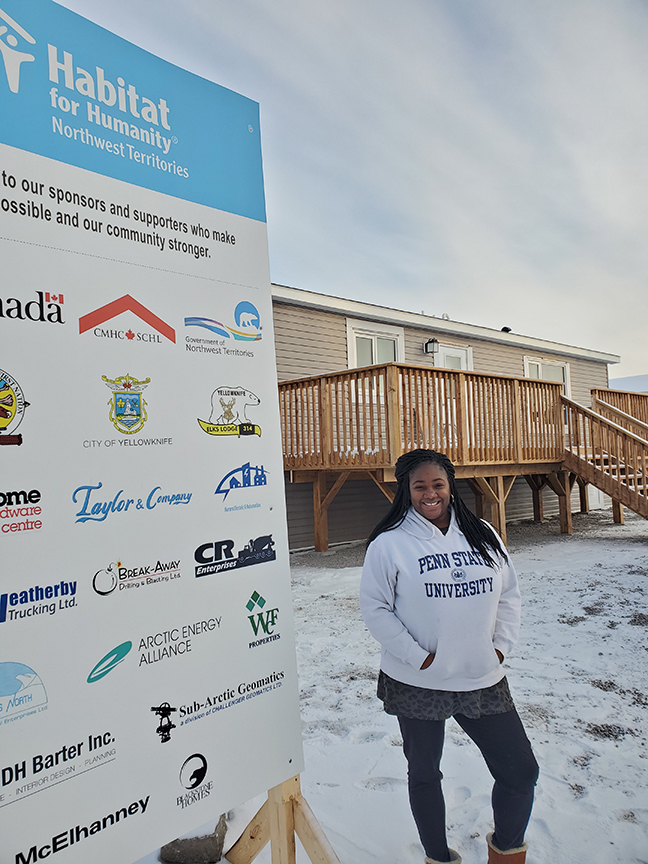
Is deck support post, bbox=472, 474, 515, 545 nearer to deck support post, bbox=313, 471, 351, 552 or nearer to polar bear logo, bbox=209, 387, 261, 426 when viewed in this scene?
deck support post, bbox=313, 471, 351, 552

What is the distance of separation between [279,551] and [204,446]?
444 millimetres

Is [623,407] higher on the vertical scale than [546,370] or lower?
lower

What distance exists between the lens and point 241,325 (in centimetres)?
172

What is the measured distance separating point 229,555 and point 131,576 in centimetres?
32

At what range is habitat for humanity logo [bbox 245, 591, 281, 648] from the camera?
65.9 inches

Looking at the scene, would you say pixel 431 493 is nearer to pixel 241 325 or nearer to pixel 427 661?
pixel 427 661

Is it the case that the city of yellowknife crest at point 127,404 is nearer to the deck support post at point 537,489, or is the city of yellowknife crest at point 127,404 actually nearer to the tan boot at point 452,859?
the tan boot at point 452,859

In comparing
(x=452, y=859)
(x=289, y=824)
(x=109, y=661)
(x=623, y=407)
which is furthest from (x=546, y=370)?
(x=109, y=661)

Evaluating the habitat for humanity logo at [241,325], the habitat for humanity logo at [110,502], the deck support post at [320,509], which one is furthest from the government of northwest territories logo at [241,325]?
the deck support post at [320,509]

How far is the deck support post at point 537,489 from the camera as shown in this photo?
11984mm

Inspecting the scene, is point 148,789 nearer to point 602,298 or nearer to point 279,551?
point 279,551

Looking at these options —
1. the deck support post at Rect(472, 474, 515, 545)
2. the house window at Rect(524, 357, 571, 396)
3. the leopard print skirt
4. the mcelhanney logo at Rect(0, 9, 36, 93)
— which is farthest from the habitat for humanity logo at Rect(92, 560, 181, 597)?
the house window at Rect(524, 357, 571, 396)

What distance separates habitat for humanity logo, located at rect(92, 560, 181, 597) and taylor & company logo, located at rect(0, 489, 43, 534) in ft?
0.68

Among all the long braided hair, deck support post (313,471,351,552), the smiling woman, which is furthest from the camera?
deck support post (313,471,351,552)
